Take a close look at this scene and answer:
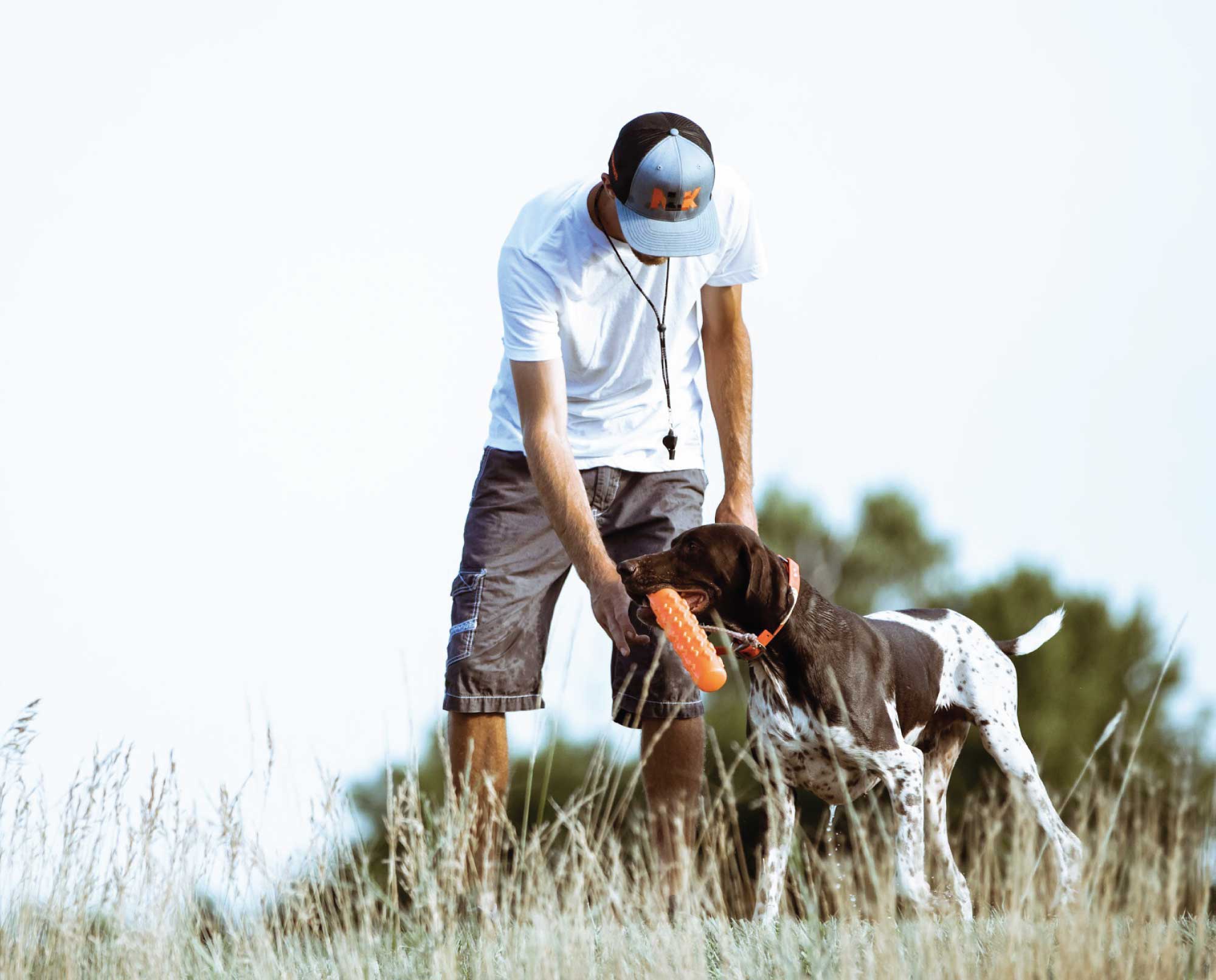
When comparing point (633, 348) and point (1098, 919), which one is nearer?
point (1098, 919)

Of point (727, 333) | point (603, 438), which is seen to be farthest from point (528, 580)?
point (727, 333)

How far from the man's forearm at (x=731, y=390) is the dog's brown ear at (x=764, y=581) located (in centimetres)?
42

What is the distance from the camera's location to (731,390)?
205 inches

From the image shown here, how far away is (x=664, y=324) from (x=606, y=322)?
0.21 meters

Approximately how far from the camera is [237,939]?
4.17m

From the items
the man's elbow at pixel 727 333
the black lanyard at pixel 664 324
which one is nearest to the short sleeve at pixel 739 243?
the man's elbow at pixel 727 333

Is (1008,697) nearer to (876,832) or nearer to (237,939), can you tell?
(237,939)

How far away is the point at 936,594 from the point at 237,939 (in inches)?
534

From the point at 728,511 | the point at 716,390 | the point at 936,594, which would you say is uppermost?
the point at 716,390

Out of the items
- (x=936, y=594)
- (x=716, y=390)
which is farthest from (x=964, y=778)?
(x=716, y=390)

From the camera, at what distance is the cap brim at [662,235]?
4480 millimetres

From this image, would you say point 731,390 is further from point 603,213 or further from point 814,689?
point 814,689

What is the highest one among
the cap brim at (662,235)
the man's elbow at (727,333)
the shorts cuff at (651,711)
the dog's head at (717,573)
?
the cap brim at (662,235)

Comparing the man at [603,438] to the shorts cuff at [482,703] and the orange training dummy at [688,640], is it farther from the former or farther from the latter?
the orange training dummy at [688,640]
